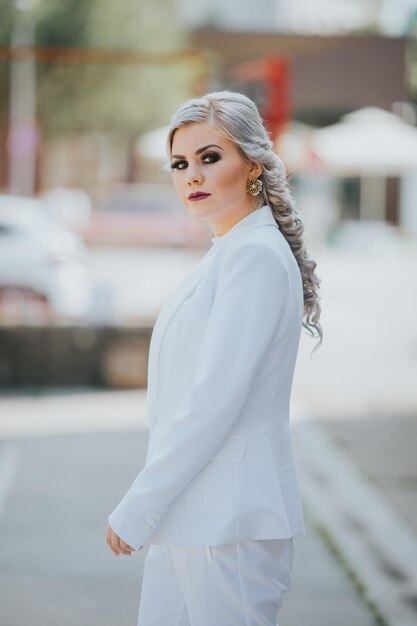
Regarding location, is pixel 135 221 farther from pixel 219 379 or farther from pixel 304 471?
pixel 219 379

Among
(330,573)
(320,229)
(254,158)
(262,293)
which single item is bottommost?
(320,229)

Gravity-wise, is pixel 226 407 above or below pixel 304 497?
above

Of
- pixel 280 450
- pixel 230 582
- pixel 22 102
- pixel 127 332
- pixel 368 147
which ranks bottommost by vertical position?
pixel 127 332

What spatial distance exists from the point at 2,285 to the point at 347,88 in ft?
90.1

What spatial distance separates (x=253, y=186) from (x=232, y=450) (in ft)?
2.10

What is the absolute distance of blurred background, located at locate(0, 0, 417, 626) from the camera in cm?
489

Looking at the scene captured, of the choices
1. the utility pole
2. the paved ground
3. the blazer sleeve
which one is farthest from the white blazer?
the utility pole

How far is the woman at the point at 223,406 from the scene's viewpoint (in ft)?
7.68

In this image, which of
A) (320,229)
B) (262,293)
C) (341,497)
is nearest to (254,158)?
(262,293)

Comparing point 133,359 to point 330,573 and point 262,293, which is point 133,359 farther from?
point 262,293

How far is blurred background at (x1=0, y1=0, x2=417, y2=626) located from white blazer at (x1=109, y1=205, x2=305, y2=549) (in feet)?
1.22

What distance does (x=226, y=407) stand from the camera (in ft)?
7.65

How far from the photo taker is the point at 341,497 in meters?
6.15

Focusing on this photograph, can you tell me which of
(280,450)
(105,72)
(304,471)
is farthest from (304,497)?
(105,72)
